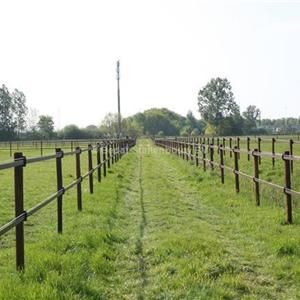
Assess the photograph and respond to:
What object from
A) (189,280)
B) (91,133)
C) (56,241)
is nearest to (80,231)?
(56,241)

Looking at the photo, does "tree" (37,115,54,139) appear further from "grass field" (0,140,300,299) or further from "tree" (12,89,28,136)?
"grass field" (0,140,300,299)

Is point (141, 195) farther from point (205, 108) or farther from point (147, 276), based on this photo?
point (205, 108)

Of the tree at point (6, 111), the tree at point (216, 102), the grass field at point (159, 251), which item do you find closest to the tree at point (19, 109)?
the tree at point (6, 111)

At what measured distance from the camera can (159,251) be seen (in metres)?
7.08

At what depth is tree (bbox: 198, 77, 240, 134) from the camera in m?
122

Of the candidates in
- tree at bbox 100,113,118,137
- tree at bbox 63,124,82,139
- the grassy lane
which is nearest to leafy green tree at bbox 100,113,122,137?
tree at bbox 100,113,118,137

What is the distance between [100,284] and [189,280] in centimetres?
99

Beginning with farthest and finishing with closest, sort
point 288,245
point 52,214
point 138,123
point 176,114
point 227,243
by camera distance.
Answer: point 176,114 < point 138,123 < point 52,214 < point 227,243 < point 288,245

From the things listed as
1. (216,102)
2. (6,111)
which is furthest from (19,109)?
(216,102)

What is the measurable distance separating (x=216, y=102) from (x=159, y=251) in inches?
4650

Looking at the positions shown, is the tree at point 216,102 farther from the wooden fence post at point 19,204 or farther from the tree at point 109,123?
the wooden fence post at point 19,204

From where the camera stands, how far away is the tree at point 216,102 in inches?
4823

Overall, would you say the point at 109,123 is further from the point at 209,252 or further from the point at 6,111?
the point at 209,252

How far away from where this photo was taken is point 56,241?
24.2 ft
